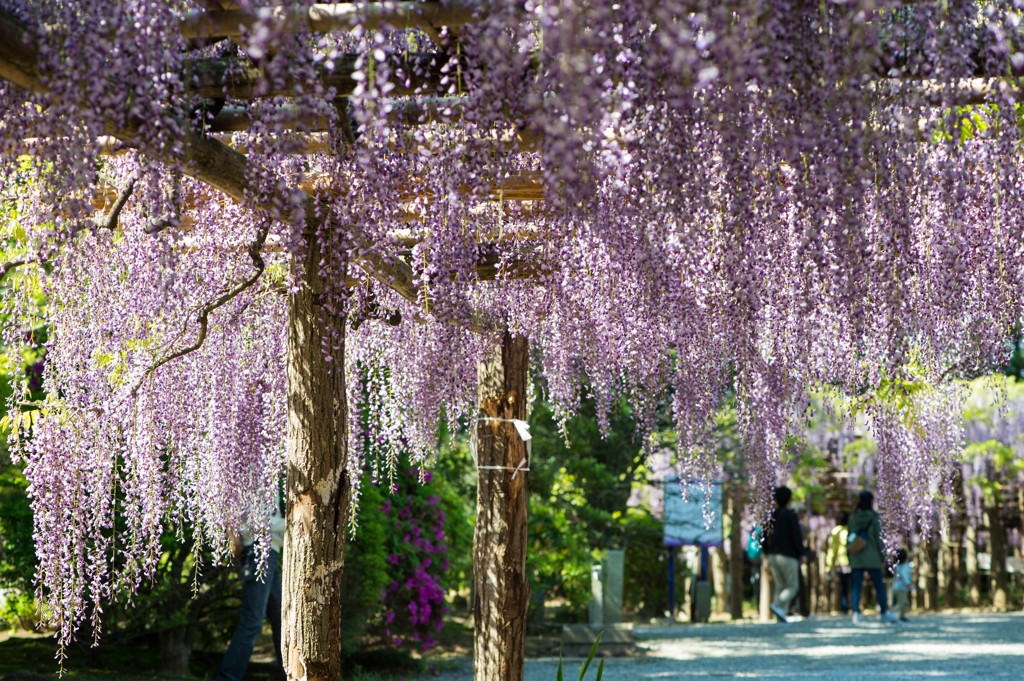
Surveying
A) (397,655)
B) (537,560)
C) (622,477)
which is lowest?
(397,655)

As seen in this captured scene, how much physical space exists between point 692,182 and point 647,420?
3.05m

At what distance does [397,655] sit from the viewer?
7848 millimetres

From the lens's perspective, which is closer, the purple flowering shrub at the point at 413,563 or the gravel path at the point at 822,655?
the gravel path at the point at 822,655

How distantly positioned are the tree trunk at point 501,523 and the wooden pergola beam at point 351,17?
9.49 ft

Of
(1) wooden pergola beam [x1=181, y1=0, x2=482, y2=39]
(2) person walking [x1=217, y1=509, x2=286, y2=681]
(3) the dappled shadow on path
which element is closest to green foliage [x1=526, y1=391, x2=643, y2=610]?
(3) the dappled shadow on path

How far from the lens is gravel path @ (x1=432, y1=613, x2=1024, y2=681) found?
741 cm

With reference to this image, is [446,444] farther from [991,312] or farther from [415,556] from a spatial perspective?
[991,312]

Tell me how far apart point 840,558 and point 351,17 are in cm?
1208

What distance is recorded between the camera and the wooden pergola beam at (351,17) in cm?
235

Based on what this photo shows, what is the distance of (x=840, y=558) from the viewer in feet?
42.1

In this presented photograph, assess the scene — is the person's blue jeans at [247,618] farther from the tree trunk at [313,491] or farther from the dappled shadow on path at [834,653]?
the dappled shadow on path at [834,653]

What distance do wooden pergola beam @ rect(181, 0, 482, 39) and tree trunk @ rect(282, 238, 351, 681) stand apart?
1205 millimetres

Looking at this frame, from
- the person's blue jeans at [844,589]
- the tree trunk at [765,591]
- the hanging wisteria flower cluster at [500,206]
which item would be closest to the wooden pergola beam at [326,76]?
the hanging wisteria flower cluster at [500,206]

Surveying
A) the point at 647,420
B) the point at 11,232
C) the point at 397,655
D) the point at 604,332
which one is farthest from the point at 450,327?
the point at 397,655
